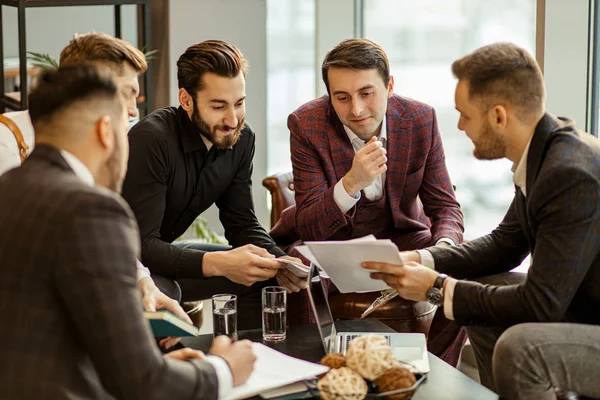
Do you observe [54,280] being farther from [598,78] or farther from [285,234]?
[598,78]

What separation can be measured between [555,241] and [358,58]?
1.21 meters

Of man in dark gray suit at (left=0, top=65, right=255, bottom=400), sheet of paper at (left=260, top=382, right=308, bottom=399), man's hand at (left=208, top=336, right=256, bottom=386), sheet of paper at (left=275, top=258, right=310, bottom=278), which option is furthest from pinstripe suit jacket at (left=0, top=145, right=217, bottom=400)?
sheet of paper at (left=275, top=258, right=310, bottom=278)

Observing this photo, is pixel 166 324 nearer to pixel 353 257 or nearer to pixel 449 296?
pixel 353 257

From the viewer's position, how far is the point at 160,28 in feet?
17.3

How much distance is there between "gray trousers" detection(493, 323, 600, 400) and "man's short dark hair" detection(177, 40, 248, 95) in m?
1.42

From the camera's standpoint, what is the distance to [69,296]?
1554 mm

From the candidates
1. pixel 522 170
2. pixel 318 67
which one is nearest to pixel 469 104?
pixel 522 170

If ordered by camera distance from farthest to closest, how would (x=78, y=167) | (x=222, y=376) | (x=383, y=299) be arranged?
1. (x=383, y=299)
2. (x=222, y=376)
3. (x=78, y=167)

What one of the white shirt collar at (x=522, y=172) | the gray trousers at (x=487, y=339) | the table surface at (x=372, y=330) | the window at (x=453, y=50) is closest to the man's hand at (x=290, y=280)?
the table surface at (x=372, y=330)

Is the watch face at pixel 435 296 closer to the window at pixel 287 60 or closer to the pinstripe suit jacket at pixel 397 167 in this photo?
the pinstripe suit jacket at pixel 397 167

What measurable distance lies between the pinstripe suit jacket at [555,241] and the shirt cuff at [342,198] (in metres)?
0.74

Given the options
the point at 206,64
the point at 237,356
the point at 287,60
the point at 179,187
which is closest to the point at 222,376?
the point at 237,356

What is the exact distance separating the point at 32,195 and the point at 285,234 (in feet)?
6.17

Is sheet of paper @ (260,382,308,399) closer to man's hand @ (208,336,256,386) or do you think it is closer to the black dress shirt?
man's hand @ (208,336,256,386)
